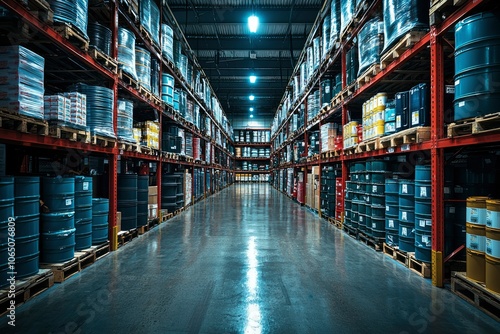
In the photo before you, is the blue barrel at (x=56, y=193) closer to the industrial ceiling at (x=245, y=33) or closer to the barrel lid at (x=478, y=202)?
the barrel lid at (x=478, y=202)

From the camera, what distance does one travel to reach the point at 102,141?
14.3 feet

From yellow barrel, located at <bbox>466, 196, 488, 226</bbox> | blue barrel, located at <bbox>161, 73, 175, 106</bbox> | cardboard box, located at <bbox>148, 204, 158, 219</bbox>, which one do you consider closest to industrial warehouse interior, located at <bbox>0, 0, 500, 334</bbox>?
yellow barrel, located at <bbox>466, 196, 488, 226</bbox>

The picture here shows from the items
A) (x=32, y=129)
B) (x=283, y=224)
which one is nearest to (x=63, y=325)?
(x=32, y=129)

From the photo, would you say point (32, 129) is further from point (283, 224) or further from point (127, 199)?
point (283, 224)

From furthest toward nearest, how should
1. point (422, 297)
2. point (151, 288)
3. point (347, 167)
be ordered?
1. point (347, 167)
2. point (151, 288)
3. point (422, 297)

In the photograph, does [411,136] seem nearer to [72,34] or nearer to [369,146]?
[369,146]

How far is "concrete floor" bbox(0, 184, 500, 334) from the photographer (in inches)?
95.1

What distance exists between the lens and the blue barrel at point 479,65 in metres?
2.72

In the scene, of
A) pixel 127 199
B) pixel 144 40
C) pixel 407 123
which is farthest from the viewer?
pixel 144 40

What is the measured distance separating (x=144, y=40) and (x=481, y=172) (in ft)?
20.3

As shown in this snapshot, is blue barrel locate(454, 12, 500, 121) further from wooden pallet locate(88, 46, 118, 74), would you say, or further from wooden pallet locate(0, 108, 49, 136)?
wooden pallet locate(88, 46, 118, 74)

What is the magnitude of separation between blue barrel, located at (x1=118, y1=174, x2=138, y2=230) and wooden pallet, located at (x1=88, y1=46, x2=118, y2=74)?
6.57 ft

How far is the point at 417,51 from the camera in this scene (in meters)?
3.69

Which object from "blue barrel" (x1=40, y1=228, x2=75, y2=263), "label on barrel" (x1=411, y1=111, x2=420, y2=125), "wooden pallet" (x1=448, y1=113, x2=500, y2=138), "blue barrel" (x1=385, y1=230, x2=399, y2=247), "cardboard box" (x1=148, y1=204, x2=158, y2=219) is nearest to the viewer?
"wooden pallet" (x1=448, y1=113, x2=500, y2=138)
